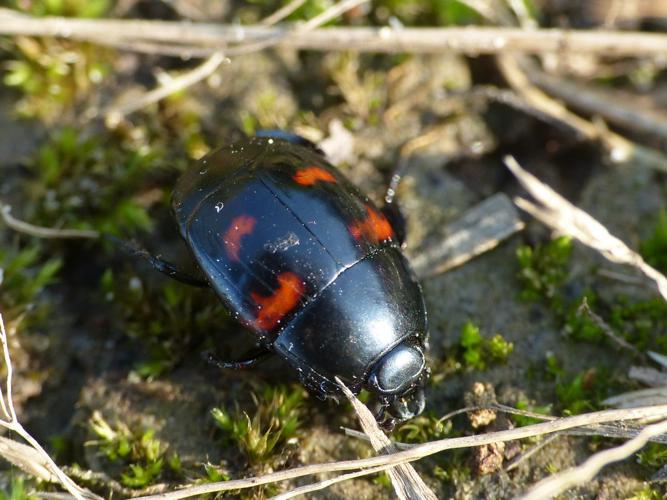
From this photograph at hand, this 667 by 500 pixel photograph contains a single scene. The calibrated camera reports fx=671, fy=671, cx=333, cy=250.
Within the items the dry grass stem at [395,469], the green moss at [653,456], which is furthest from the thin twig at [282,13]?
the green moss at [653,456]

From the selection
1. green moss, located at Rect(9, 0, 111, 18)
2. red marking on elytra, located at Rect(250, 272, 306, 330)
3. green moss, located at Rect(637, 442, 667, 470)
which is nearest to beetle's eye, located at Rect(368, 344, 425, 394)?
red marking on elytra, located at Rect(250, 272, 306, 330)

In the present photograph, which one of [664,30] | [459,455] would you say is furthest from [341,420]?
[664,30]

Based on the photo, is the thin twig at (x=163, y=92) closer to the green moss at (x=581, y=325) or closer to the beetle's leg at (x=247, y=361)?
the beetle's leg at (x=247, y=361)

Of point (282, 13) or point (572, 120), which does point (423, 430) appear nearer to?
point (572, 120)

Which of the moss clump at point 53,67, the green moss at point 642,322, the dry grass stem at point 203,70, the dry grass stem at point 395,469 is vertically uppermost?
the moss clump at point 53,67

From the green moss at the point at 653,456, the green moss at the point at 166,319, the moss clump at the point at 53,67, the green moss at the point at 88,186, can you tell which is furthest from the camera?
the moss clump at the point at 53,67

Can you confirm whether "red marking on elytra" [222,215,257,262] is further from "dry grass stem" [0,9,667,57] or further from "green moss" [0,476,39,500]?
"dry grass stem" [0,9,667,57]
